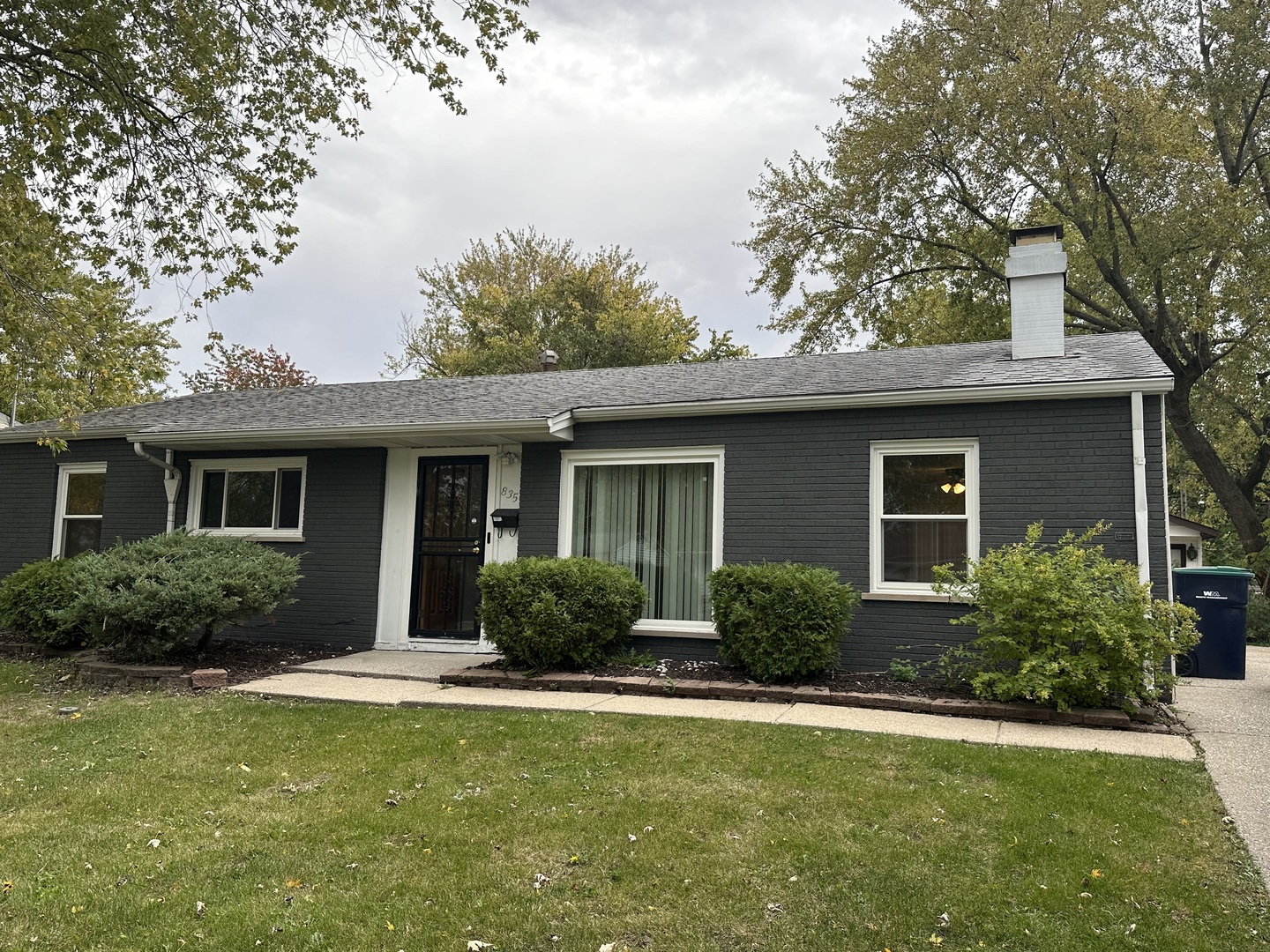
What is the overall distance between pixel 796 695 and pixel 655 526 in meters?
2.57

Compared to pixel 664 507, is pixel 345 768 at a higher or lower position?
lower

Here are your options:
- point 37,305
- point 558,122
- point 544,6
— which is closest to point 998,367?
point 544,6

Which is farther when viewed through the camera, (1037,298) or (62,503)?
(62,503)

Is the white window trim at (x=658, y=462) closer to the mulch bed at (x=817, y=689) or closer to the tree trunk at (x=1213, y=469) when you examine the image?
the mulch bed at (x=817, y=689)

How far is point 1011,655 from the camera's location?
6293 mm

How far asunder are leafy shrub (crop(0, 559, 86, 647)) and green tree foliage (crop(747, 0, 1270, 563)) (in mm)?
16009

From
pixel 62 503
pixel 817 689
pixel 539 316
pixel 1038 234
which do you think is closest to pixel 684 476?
pixel 817 689

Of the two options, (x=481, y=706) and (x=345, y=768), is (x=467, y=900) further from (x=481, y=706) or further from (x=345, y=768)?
(x=481, y=706)

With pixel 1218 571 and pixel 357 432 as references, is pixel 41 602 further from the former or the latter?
pixel 1218 571

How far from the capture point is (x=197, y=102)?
789 centimetres

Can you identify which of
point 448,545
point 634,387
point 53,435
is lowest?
point 448,545

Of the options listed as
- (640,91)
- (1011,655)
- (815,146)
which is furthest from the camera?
(815,146)

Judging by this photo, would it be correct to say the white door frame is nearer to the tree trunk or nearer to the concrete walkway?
the concrete walkway

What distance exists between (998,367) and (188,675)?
8.15m
